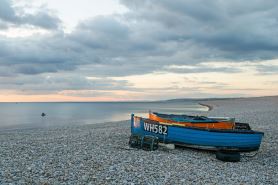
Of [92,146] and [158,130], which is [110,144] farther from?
[158,130]

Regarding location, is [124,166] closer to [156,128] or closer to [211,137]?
[211,137]

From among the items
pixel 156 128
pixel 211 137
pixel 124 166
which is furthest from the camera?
pixel 156 128

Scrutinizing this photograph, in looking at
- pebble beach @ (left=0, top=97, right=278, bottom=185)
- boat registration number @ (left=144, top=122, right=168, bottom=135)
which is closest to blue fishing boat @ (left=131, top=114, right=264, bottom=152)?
boat registration number @ (left=144, top=122, right=168, bottom=135)

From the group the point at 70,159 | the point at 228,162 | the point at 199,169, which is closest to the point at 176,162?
the point at 199,169

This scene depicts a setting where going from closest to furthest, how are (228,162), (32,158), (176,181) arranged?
(176,181), (32,158), (228,162)

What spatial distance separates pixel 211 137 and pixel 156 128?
138 inches

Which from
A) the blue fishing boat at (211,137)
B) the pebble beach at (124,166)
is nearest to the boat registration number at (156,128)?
the blue fishing boat at (211,137)

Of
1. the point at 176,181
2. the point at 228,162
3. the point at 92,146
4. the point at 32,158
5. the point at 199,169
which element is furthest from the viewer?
the point at 92,146

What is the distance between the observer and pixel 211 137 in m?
15.9

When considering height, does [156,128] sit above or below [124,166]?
above

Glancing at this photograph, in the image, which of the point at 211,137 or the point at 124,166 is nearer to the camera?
the point at 124,166

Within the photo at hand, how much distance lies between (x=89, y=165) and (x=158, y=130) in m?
6.54

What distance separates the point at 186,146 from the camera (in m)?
16.7

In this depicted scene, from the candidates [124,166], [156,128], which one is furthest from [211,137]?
[124,166]
